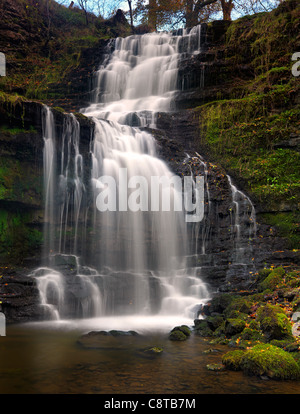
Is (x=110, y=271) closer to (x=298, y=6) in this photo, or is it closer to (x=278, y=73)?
(x=278, y=73)

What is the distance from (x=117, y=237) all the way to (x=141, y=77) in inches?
453

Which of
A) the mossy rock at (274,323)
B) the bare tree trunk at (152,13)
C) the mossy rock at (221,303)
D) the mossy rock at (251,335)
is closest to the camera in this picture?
the mossy rock at (274,323)

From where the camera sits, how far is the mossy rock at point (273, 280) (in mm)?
8832

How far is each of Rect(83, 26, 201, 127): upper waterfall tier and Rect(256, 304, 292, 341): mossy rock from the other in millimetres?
11418

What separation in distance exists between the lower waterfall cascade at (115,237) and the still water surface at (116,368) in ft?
8.03

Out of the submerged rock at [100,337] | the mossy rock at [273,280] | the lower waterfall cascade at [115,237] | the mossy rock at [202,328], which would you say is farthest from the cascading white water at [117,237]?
the submerged rock at [100,337]

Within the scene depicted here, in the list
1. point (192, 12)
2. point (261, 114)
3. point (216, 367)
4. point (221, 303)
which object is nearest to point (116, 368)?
point (216, 367)

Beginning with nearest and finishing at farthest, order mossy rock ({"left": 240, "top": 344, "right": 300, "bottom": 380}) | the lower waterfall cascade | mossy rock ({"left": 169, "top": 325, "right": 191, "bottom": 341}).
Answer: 1. mossy rock ({"left": 240, "top": 344, "right": 300, "bottom": 380})
2. mossy rock ({"left": 169, "top": 325, "right": 191, "bottom": 341})
3. the lower waterfall cascade

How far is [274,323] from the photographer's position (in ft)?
20.8

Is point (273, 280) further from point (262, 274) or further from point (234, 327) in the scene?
point (234, 327)

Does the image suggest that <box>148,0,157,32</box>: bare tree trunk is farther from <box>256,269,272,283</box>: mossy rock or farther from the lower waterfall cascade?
<box>256,269,272,283</box>: mossy rock

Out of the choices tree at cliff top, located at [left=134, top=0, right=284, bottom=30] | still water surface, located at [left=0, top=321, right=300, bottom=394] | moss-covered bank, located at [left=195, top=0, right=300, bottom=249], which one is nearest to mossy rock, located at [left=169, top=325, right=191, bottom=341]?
still water surface, located at [left=0, top=321, right=300, bottom=394]

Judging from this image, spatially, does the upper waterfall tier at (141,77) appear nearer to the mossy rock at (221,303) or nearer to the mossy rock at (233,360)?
the mossy rock at (221,303)

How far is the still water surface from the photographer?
4453 mm
